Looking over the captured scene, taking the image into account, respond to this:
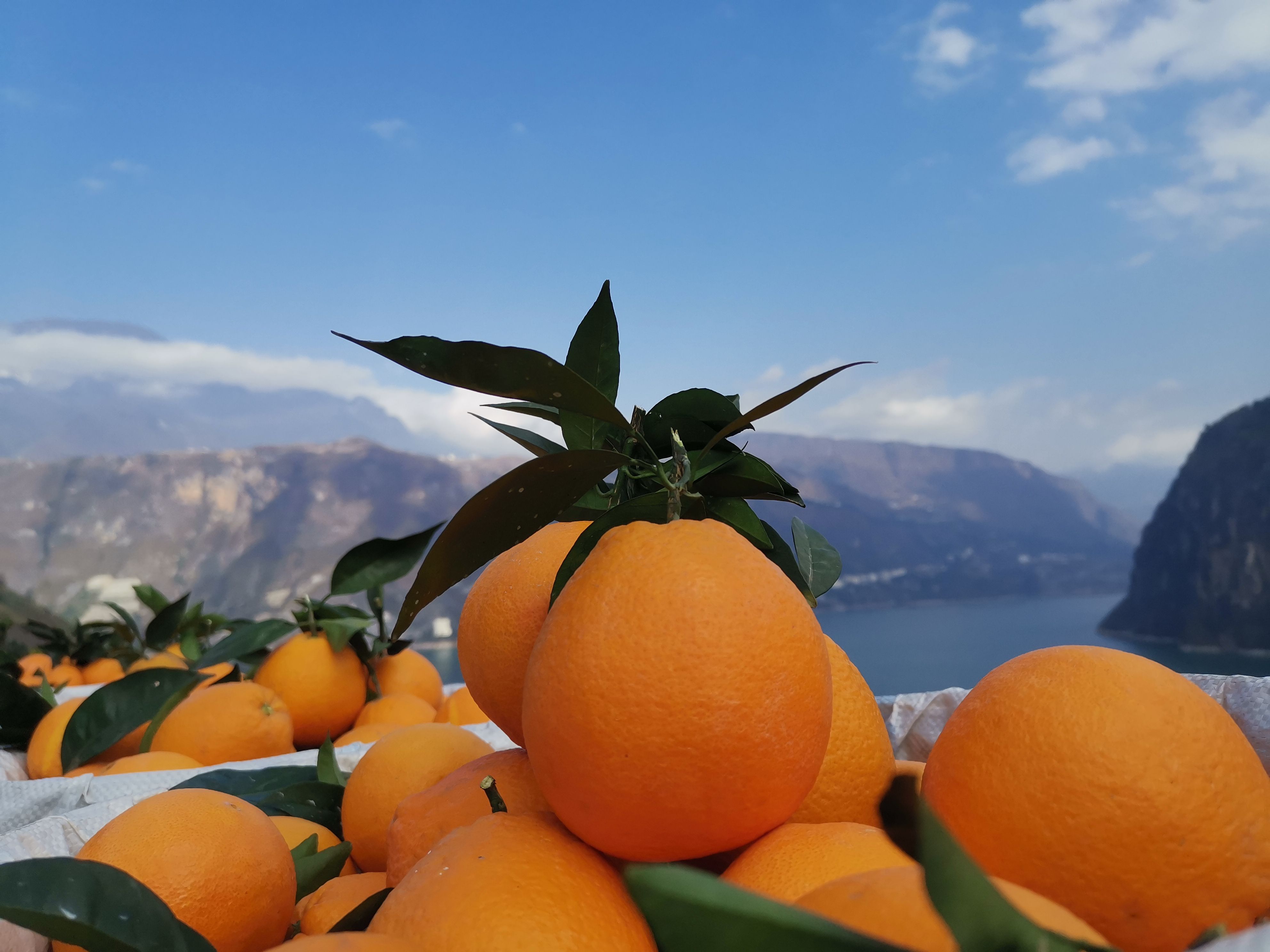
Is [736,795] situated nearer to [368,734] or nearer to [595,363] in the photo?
[595,363]

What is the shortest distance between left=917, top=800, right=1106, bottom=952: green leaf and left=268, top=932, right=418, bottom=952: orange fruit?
0.22 m

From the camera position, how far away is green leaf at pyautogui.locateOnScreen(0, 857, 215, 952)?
301 millimetres

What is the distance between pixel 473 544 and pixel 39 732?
41.7 inches

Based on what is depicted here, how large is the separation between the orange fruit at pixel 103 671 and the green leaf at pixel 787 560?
1.62 meters

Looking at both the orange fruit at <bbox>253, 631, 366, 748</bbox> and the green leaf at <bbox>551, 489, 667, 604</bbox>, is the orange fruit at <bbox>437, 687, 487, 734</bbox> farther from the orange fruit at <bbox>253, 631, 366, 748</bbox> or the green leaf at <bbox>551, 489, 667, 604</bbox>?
the green leaf at <bbox>551, 489, 667, 604</bbox>

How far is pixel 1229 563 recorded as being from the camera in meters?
7.71

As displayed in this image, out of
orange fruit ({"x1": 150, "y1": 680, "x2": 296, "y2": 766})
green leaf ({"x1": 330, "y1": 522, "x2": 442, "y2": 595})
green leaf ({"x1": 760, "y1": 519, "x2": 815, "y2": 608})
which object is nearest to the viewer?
green leaf ({"x1": 760, "y1": 519, "x2": 815, "y2": 608})

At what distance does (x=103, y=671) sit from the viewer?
1.65m

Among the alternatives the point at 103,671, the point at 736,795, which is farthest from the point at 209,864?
the point at 103,671

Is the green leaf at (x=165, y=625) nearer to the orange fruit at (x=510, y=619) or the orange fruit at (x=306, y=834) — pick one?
the orange fruit at (x=306, y=834)

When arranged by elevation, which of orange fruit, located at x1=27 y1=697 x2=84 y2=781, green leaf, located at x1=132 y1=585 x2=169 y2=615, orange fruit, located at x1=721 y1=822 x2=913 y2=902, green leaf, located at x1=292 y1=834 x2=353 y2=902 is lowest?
orange fruit, located at x1=27 y1=697 x2=84 y2=781

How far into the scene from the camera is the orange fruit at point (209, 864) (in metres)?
0.43

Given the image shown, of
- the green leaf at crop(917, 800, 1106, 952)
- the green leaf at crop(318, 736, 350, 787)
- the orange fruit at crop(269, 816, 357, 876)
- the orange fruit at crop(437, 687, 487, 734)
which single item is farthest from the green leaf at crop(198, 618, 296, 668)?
the green leaf at crop(917, 800, 1106, 952)

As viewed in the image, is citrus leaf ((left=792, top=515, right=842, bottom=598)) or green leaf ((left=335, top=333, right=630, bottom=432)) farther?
citrus leaf ((left=792, top=515, right=842, bottom=598))
